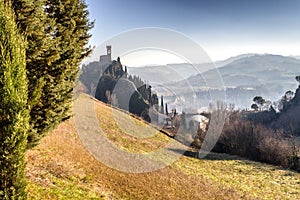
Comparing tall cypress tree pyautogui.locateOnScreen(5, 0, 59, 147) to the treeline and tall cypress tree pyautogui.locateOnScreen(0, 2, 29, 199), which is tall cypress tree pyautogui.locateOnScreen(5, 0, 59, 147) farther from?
the treeline

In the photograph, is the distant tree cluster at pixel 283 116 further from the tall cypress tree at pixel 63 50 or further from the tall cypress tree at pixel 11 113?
the tall cypress tree at pixel 11 113

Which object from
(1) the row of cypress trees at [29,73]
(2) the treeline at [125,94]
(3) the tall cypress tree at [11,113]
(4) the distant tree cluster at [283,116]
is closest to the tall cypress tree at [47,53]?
(1) the row of cypress trees at [29,73]

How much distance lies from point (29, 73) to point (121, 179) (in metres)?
9.85

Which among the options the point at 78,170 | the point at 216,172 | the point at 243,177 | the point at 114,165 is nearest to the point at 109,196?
the point at 78,170

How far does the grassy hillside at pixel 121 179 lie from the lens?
43.4 ft

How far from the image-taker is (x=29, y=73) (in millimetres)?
11273

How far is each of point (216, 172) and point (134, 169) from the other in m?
12.6

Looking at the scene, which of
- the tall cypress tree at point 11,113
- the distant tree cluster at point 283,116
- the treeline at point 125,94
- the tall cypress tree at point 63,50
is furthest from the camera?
the treeline at point 125,94

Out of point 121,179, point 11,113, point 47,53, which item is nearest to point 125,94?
point 121,179

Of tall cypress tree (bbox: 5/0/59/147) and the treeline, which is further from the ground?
tall cypress tree (bbox: 5/0/59/147)

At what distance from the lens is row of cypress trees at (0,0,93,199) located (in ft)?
24.1

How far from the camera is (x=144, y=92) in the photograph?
357ft

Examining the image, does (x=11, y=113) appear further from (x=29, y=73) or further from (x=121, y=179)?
(x=121, y=179)

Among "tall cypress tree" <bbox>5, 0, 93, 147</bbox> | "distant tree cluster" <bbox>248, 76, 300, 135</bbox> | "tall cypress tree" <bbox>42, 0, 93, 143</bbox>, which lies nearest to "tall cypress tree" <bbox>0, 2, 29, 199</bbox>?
"tall cypress tree" <bbox>5, 0, 93, 147</bbox>
